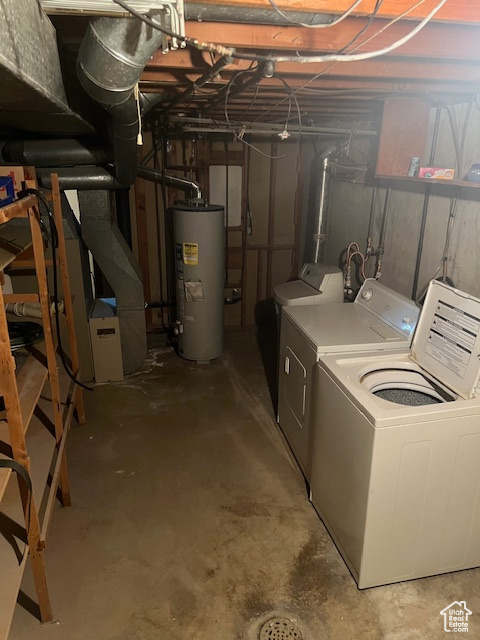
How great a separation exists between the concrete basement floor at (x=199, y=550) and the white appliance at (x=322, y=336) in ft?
0.88

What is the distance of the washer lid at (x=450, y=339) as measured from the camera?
1934 millimetres

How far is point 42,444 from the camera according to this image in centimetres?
219

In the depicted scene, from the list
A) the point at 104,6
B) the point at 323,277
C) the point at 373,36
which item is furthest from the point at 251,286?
the point at 104,6

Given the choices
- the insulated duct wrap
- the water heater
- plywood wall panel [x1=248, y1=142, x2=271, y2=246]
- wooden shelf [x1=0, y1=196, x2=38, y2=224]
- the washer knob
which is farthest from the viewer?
plywood wall panel [x1=248, y1=142, x2=271, y2=246]

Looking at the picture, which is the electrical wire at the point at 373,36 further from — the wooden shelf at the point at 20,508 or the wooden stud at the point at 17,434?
the wooden shelf at the point at 20,508

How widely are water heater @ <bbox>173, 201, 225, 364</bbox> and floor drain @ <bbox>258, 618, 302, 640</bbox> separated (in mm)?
2511

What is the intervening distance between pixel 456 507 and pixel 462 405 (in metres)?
0.47

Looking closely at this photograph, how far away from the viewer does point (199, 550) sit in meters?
2.17

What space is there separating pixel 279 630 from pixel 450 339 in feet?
4.73

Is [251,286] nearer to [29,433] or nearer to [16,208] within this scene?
[29,433]

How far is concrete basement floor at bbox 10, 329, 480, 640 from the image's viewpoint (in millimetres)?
1818

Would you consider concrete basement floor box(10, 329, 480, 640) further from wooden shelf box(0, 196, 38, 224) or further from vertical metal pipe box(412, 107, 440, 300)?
wooden shelf box(0, 196, 38, 224)

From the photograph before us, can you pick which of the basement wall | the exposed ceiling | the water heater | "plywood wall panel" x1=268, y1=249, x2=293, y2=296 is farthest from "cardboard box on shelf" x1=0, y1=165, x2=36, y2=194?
"plywood wall panel" x1=268, y1=249, x2=293, y2=296

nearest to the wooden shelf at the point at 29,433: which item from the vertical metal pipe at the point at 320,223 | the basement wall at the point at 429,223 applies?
the basement wall at the point at 429,223
